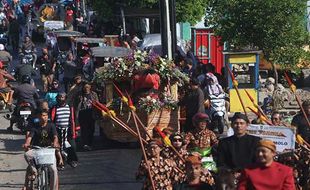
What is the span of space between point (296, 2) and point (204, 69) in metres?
5.34

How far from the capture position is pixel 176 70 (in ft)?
67.1

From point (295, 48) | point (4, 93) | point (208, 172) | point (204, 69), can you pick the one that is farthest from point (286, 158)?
point (295, 48)

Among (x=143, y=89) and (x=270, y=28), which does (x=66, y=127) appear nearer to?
(x=143, y=89)

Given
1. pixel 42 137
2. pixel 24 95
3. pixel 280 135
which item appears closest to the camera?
pixel 280 135

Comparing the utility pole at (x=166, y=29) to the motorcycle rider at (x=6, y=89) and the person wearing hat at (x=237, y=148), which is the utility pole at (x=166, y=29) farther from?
the person wearing hat at (x=237, y=148)

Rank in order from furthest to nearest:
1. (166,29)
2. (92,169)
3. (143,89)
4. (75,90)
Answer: (166,29) → (75,90) → (143,89) → (92,169)

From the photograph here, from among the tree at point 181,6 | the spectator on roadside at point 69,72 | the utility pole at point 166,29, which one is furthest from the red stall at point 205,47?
the utility pole at point 166,29

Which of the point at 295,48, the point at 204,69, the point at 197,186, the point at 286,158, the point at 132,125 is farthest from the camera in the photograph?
the point at 295,48

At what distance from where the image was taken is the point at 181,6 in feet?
120

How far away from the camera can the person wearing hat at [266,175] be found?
29.6 feet

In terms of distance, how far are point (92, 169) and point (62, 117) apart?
3.87ft

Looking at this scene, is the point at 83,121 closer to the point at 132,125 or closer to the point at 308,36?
the point at 132,125

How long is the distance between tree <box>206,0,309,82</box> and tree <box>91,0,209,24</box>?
7.79 meters

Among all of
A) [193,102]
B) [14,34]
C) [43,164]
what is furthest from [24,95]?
[14,34]
